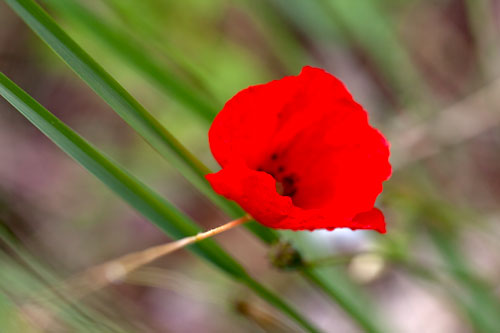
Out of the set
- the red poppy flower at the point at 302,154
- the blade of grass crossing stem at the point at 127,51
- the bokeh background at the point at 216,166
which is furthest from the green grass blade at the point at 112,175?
the bokeh background at the point at 216,166

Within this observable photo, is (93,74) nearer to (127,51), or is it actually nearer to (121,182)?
(121,182)

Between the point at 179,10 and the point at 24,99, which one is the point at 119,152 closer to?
the point at 179,10

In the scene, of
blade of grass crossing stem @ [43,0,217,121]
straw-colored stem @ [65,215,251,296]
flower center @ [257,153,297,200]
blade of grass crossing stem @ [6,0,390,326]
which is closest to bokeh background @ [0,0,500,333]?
straw-colored stem @ [65,215,251,296]

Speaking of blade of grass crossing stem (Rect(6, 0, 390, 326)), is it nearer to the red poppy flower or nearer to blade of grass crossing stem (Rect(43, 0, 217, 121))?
the red poppy flower

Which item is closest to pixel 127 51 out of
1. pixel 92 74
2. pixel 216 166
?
pixel 92 74

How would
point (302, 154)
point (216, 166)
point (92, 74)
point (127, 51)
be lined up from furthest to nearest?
point (216, 166), point (127, 51), point (302, 154), point (92, 74)
